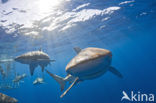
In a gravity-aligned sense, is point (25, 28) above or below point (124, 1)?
below

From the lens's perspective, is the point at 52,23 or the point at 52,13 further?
the point at 52,23

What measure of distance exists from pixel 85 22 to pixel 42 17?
27.3 ft

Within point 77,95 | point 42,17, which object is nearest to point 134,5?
point 42,17

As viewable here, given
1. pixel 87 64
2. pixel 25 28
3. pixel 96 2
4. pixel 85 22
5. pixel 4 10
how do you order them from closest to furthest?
pixel 87 64 → pixel 4 10 → pixel 96 2 → pixel 25 28 → pixel 85 22

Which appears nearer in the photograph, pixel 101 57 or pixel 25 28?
pixel 101 57

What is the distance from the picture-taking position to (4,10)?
14055 mm

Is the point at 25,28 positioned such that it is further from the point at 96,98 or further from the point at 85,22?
the point at 96,98

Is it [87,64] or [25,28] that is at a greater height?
[87,64]

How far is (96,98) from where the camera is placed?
3166 centimetres

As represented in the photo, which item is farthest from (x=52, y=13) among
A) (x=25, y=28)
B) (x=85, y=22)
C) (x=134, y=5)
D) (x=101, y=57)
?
(x=101, y=57)

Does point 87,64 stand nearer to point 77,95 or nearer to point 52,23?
point 52,23

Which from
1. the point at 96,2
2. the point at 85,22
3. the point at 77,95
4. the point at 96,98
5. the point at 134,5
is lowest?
the point at 77,95

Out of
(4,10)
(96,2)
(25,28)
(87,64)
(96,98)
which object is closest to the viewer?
(87,64)

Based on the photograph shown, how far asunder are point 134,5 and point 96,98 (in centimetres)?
2282
